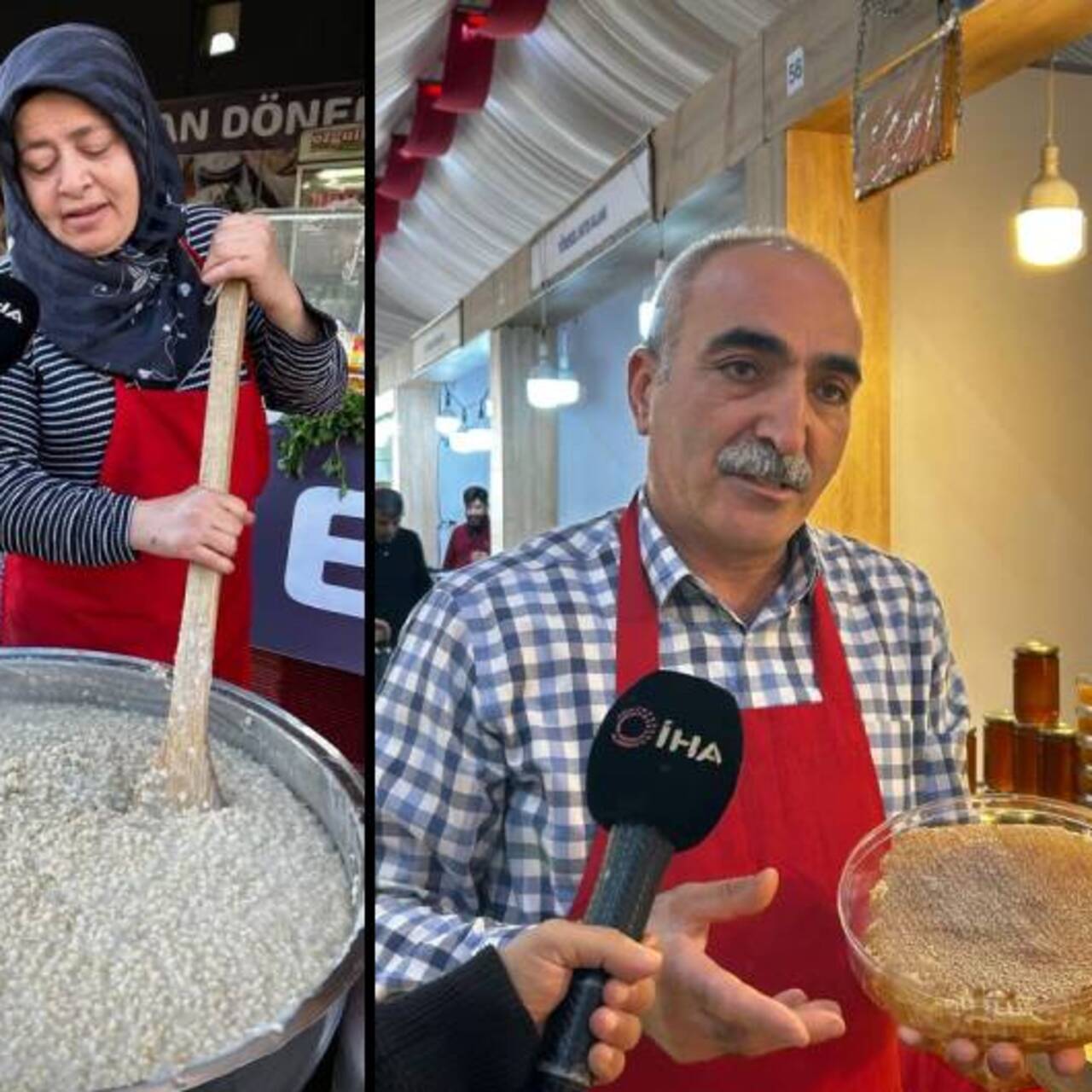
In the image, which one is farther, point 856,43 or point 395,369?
point 395,369

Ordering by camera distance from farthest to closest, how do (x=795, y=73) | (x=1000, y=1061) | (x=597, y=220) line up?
1. (x=597, y=220)
2. (x=795, y=73)
3. (x=1000, y=1061)

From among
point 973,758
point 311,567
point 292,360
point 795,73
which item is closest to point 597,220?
point 795,73

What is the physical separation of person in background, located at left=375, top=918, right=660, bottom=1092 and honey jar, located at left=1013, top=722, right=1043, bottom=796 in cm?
43

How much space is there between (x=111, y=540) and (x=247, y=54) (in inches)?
21.8

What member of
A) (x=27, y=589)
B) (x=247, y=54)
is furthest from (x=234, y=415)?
(x=247, y=54)

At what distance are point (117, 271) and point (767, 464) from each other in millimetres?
698

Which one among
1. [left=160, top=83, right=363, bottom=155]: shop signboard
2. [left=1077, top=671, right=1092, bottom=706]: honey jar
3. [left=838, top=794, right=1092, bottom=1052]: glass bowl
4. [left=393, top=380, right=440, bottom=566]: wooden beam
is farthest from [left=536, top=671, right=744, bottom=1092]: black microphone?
[left=160, top=83, right=363, bottom=155]: shop signboard

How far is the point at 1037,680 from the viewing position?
1.37m

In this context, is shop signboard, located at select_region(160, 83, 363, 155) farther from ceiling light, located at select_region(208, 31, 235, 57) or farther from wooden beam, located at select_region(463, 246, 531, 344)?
wooden beam, located at select_region(463, 246, 531, 344)

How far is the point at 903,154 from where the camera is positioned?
1.31 metres

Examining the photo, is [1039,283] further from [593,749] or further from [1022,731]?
[593,749]

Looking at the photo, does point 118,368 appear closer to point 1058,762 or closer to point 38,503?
point 38,503

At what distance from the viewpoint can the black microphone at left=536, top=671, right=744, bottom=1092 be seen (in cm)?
128

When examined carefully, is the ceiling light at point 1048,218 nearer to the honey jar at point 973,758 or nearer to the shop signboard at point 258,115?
the honey jar at point 973,758
